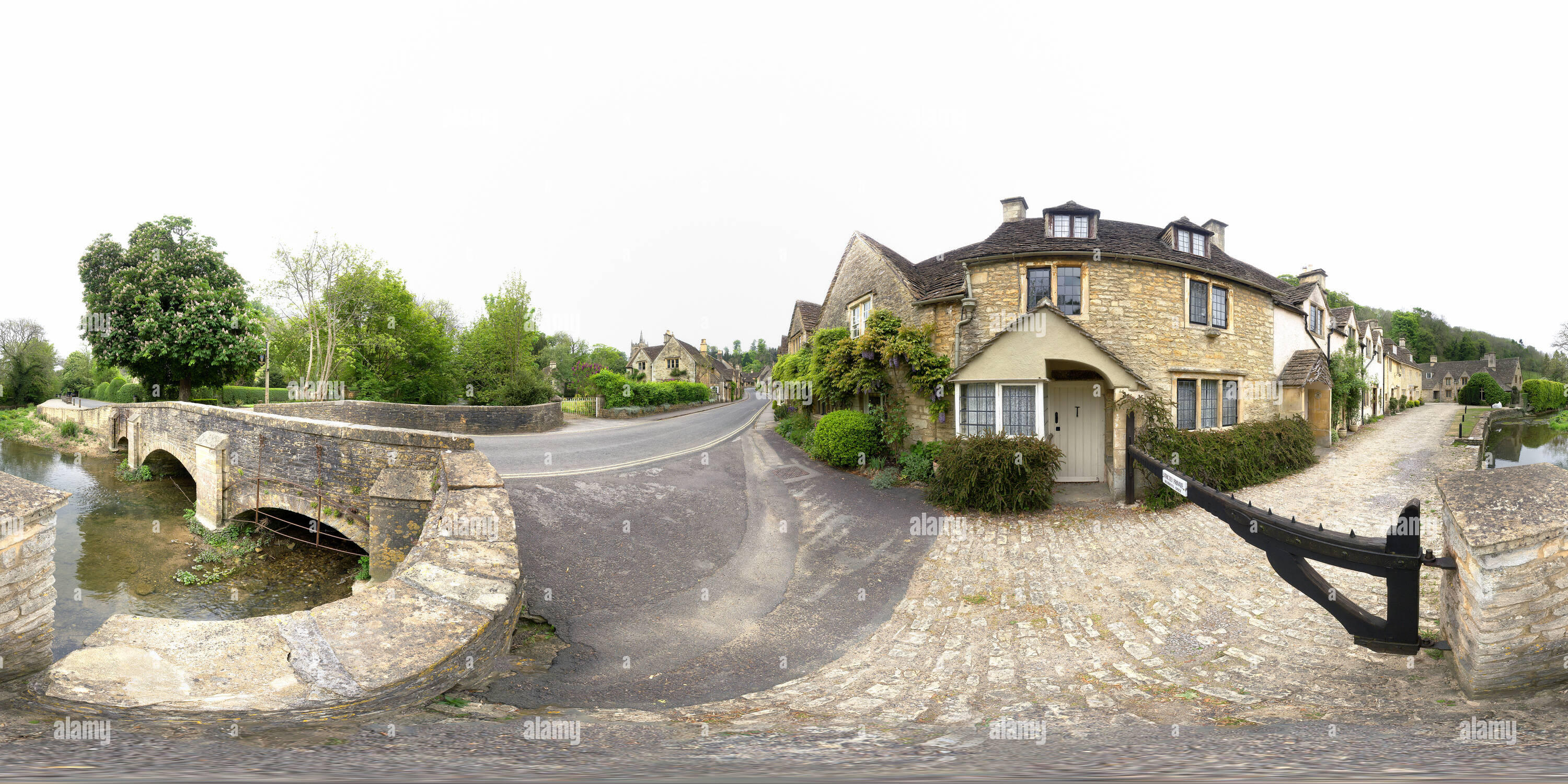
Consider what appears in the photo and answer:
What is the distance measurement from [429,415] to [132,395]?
2153 cm

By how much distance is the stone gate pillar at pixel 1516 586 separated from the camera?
3346 mm

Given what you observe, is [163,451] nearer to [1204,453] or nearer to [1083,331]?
[1083,331]

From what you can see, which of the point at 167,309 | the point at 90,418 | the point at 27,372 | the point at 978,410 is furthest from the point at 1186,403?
the point at 27,372

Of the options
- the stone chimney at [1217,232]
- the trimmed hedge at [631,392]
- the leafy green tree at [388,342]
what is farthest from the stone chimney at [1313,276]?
the leafy green tree at [388,342]

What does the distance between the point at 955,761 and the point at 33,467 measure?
34684 millimetres

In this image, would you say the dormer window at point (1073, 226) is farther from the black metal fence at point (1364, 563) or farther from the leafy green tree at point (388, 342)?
the leafy green tree at point (388, 342)

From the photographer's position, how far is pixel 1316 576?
4293 millimetres

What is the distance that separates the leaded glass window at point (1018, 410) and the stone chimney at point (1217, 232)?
10146mm

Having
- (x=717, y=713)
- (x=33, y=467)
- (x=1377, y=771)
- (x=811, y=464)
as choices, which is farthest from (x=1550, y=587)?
(x=33, y=467)

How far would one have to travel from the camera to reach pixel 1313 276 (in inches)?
826

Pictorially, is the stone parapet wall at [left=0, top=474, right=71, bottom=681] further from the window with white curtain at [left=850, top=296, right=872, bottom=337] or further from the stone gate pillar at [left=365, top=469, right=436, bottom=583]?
the window with white curtain at [left=850, top=296, right=872, bottom=337]

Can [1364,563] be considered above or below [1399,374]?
below

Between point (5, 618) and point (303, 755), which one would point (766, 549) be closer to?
point (303, 755)

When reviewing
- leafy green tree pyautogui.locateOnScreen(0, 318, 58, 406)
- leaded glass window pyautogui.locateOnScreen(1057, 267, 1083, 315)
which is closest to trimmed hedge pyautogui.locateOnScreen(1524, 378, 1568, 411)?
leaded glass window pyautogui.locateOnScreen(1057, 267, 1083, 315)
